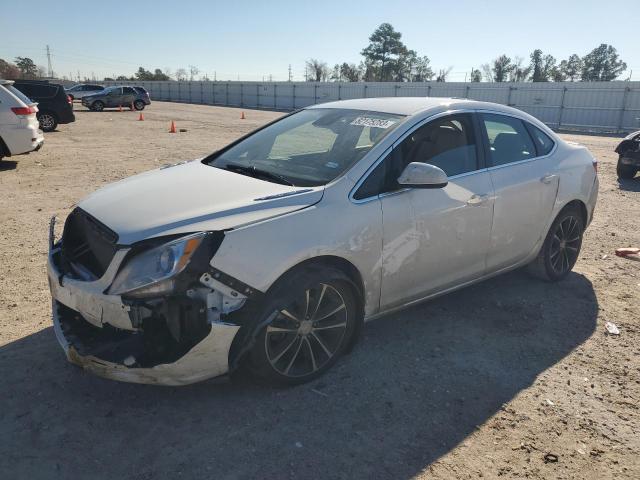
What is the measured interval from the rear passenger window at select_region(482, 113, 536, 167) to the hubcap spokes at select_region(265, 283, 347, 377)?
1930mm

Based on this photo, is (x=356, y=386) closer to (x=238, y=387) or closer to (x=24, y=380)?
(x=238, y=387)

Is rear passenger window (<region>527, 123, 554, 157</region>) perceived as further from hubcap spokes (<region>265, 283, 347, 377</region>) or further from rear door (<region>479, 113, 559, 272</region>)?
hubcap spokes (<region>265, 283, 347, 377</region>)

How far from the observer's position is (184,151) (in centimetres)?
1365

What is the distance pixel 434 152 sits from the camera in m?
3.84

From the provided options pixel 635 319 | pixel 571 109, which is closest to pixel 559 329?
pixel 635 319

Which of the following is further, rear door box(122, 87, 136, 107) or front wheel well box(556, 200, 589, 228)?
A: rear door box(122, 87, 136, 107)

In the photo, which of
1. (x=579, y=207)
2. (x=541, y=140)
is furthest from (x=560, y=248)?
(x=541, y=140)

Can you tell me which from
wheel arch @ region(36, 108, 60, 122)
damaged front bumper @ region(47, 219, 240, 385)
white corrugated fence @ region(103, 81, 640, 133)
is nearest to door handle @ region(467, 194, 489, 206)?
damaged front bumper @ region(47, 219, 240, 385)

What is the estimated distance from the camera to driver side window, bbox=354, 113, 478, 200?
3441 millimetres

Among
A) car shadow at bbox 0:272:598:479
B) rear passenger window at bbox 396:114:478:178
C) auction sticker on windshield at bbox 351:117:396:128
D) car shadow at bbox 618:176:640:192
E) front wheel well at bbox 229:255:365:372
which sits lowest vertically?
car shadow at bbox 0:272:598:479

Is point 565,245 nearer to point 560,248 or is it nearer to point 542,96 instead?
point 560,248

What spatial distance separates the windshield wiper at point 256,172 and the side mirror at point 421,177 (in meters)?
0.75

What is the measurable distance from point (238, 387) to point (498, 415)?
1583 mm

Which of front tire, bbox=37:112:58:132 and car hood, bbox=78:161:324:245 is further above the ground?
car hood, bbox=78:161:324:245
